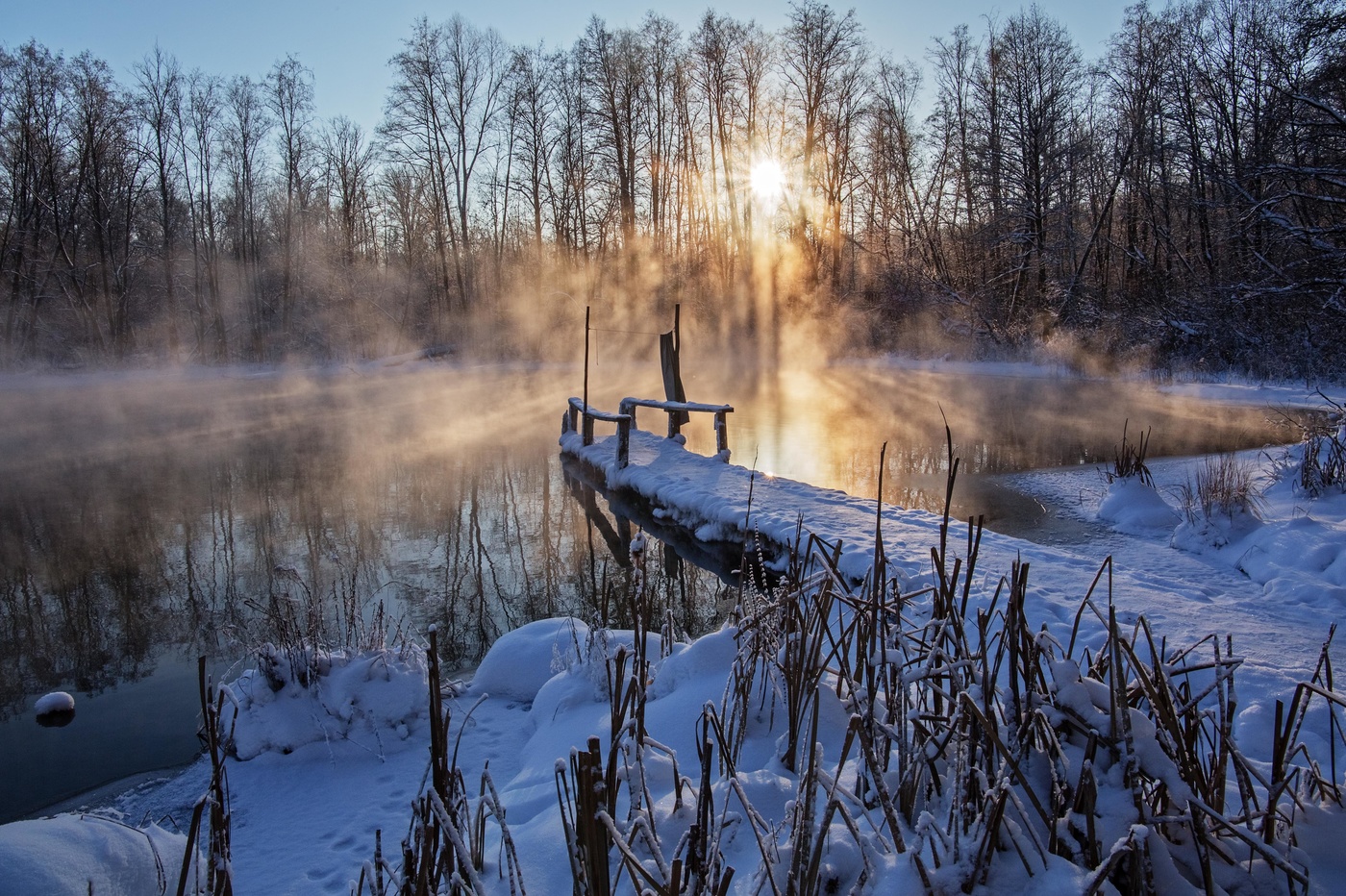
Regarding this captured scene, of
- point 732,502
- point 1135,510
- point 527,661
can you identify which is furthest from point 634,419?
point 527,661

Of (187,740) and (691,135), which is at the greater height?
(691,135)

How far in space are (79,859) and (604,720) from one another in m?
1.83

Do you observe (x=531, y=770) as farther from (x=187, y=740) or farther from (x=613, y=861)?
(x=187, y=740)

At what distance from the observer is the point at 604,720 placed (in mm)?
3363

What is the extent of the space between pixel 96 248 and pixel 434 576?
31560 millimetres

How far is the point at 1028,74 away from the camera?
86.3 feet

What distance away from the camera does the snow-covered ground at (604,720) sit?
6.88ft

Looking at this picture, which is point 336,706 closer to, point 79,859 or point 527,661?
point 527,661

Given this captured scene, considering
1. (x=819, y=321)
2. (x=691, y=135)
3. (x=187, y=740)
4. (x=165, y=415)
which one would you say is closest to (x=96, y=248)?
(x=165, y=415)

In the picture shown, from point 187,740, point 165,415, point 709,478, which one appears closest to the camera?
point 187,740

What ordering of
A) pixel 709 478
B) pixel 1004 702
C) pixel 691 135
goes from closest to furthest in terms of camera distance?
pixel 1004 702, pixel 709 478, pixel 691 135

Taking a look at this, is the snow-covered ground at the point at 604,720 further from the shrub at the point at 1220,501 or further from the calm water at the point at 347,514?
the calm water at the point at 347,514

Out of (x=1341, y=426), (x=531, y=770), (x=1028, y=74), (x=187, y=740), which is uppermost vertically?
(x=1028, y=74)

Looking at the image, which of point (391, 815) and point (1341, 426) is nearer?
point (391, 815)
